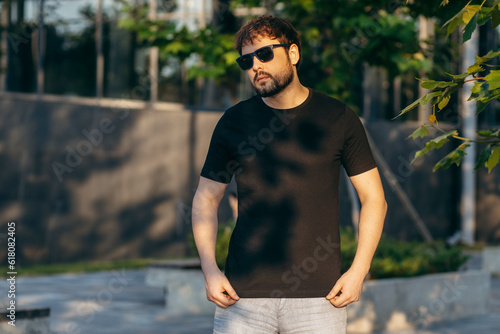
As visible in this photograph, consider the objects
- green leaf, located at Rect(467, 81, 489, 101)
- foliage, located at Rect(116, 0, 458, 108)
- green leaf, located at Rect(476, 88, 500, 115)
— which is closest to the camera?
green leaf, located at Rect(476, 88, 500, 115)

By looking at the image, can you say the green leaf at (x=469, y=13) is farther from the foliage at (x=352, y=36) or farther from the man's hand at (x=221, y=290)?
the foliage at (x=352, y=36)

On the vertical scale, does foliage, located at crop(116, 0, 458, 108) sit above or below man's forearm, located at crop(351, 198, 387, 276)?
above

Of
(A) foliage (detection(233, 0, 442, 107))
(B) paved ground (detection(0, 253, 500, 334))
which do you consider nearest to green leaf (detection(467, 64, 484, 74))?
(A) foliage (detection(233, 0, 442, 107))

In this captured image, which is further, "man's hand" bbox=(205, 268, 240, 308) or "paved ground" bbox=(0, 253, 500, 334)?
"paved ground" bbox=(0, 253, 500, 334)

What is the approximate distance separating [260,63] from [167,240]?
16.1 m

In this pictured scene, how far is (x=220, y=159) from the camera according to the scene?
11.7 feet

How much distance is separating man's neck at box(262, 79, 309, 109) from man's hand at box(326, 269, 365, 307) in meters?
0.74

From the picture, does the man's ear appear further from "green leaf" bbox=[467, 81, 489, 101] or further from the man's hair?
"green leaf" bbox=[467, 81, 489, 101]

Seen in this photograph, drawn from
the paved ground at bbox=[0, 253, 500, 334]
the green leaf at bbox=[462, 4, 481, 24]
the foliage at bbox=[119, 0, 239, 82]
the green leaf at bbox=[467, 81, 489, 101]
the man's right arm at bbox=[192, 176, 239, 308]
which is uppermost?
the foliage at bbox=[119, 0, 239, 82]

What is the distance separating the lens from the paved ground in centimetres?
936

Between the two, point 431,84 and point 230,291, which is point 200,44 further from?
point 230,291

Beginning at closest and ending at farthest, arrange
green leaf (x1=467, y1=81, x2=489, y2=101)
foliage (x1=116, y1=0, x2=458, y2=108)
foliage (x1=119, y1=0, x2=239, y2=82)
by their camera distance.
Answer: green leaf (x1=467, y1=81, x2=489, y2=101) < foliage (x1=116, y1=0, x2=458, y2=108) < foliage (x1=119, y1=0, x2=239, y2=82)

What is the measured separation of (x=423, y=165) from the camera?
2597cm

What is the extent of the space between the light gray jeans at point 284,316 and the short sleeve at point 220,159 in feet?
1.78
